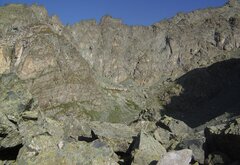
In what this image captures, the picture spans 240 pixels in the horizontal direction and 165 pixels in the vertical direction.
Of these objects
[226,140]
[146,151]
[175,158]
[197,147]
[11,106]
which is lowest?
[146,151]

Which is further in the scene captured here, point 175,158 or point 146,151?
point 146,151

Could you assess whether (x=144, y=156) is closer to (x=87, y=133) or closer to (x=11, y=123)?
(x=11, y=123)

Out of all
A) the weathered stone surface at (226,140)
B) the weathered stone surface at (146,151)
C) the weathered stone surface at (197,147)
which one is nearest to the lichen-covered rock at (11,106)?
the weathered stone surface at (146,151)

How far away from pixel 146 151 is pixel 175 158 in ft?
10.3

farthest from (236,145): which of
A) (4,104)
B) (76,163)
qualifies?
(4,104)

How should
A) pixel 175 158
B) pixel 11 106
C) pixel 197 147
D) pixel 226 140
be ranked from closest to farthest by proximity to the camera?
pixel 175 158 < pixel 226 140 < pixel 197 147 < pixel 11 106

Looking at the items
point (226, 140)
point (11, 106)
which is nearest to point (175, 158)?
point (226, 140)

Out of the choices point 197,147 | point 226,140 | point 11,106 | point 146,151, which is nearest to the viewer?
point 146,151

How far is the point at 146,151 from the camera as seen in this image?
24.6 m

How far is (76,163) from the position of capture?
838 inches

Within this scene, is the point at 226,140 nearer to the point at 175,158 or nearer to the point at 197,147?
the point at 197,147

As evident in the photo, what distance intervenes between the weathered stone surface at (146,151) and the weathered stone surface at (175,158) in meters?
1.96

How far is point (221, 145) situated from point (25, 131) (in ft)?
40.4

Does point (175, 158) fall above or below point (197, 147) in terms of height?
below
